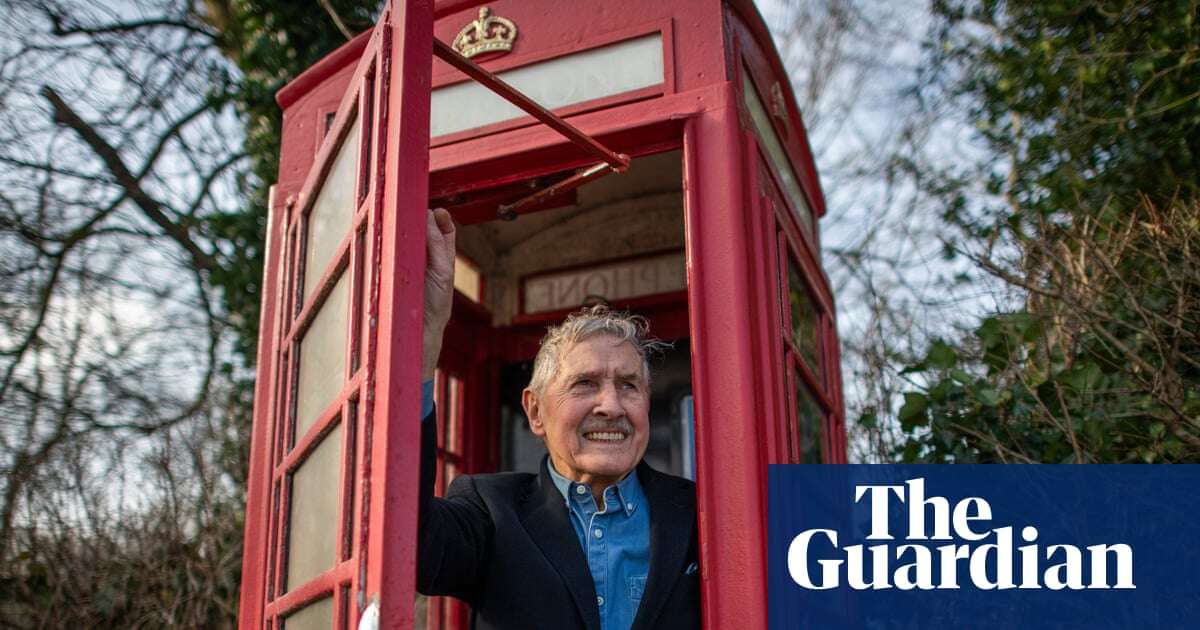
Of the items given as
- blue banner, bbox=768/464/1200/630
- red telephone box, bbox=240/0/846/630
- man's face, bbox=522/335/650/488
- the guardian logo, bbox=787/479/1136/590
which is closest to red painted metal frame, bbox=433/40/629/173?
red telephone box, bbox=240/0/846/630

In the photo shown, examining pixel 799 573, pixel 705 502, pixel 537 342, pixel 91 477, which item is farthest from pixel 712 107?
pixel 91 477

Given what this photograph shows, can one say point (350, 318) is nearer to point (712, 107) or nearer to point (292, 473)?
point (292, 473)

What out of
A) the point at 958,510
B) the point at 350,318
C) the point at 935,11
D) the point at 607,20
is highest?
the point at 935,11

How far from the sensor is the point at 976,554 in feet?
9.65

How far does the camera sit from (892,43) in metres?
10.3

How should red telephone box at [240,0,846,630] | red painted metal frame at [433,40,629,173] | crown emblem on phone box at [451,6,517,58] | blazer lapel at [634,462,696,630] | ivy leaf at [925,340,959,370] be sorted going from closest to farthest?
red telephone box at [240,0,846,630]
red painted metal frame at [433,40,629,173]
blazer lapel at [634,462,696,630]
crown emblem on phone box at [451,6,517,58]
ivy leaf at [925,340,959,370]

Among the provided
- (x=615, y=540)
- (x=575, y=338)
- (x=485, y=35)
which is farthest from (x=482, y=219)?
(x=615, y=540)

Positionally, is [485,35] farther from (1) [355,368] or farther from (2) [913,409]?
(2) [913,409]

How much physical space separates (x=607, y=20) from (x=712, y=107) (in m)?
0.54

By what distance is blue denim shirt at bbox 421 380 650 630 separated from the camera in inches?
103

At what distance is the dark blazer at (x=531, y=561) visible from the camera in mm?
2537

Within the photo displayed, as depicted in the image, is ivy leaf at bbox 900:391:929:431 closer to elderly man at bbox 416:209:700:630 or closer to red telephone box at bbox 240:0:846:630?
red telephone box at bbox 240:0:846:630

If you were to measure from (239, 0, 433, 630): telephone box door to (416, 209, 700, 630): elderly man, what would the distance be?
201 mm

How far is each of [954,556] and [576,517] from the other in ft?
3.57
